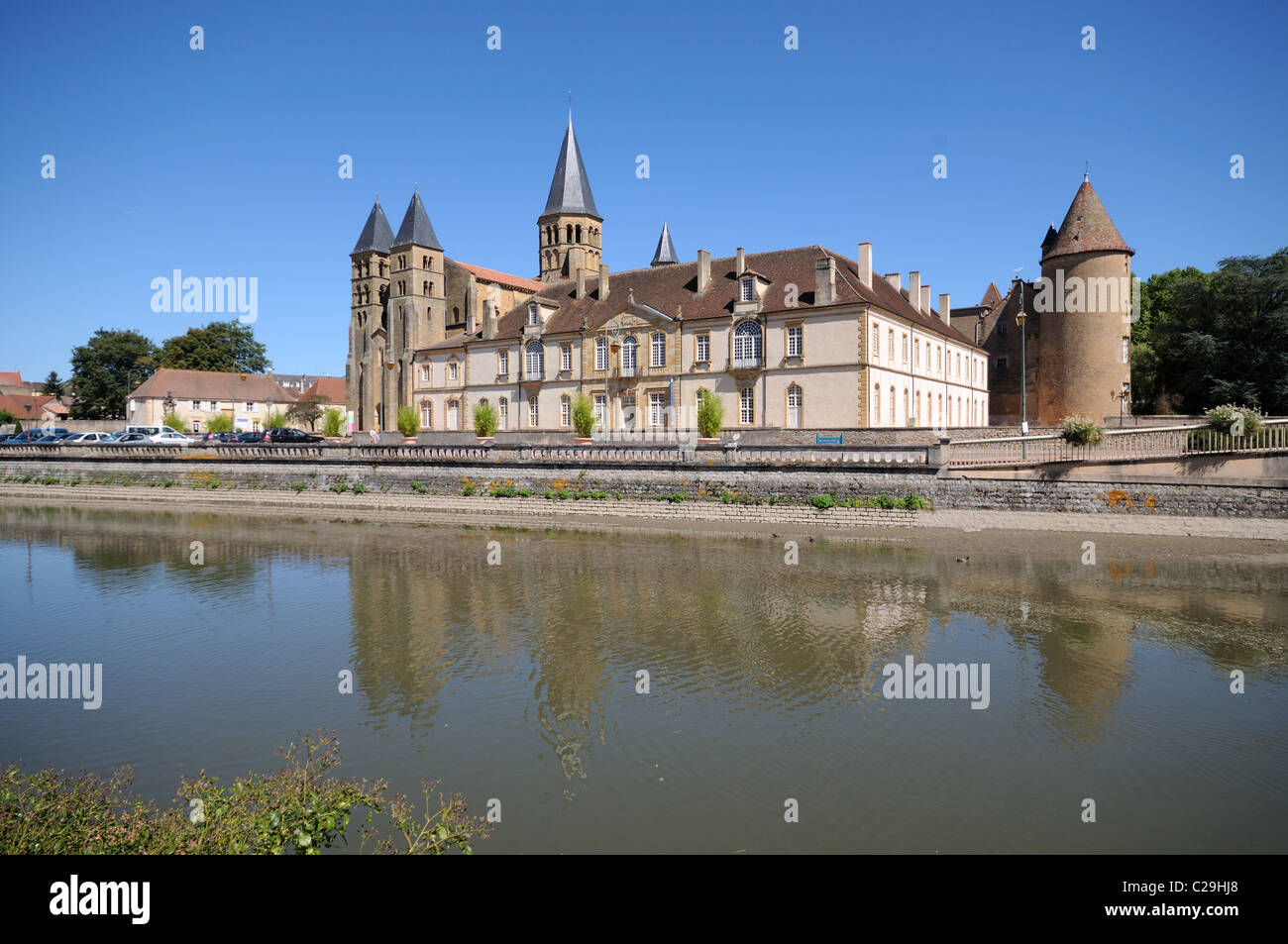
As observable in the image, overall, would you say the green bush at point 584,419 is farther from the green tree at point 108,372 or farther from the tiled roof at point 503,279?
the green tree at point 108,372

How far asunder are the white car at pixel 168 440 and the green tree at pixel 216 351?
36.8 meters

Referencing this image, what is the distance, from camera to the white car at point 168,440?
5038 cm

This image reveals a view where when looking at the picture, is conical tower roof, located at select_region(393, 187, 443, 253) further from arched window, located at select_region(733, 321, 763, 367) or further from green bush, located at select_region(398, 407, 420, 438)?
arched window, located at select_region(733, 321, 763, 367)

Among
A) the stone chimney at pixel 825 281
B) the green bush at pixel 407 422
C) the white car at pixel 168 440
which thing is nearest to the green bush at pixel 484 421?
the green bush at pixel 407 422

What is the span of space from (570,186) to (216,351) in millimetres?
47643

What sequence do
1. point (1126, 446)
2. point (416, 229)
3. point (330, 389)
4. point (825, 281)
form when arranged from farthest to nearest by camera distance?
point (330, 389)
point (416, 229)
point (825, 281)
point (1126, 446)

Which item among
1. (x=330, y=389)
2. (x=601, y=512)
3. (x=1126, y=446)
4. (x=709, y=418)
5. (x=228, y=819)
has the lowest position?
(x=228, y=819)

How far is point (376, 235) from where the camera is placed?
239ft

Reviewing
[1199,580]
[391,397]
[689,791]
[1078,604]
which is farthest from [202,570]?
[391,397]

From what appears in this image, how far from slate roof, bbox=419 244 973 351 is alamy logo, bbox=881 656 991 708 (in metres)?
33.6

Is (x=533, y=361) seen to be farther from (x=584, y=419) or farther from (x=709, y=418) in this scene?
(x=709, y=418)

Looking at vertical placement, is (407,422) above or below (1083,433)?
above

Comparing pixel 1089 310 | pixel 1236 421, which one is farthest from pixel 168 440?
pixel 1089 310
